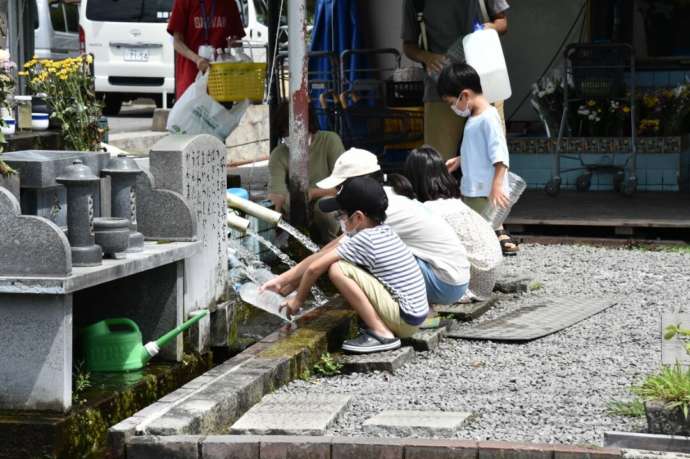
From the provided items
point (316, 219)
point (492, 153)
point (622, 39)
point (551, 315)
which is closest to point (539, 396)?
point (551, 315)

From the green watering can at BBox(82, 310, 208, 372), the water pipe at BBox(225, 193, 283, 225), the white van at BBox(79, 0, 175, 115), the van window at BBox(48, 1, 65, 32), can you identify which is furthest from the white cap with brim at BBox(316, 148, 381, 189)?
the van window at BBox(48, 1, 65, 32)

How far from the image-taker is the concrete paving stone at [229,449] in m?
5.05

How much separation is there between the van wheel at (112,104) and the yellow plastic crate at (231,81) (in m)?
11.1

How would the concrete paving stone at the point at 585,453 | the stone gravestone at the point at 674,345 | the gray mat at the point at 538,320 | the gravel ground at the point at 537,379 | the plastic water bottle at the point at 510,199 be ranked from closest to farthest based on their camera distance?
the concrete paving stone at the point at 585,453, the gravel ground at the point at 537,379, the stone gravestone at the point at 674,345, the gray mat at the point at 538,320, the plastic water bottle at the point at 510,199

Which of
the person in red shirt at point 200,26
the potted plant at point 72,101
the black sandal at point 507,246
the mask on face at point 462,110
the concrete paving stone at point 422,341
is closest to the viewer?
the concrete paving stone at point 422,341

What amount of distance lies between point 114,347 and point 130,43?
46.1 feet

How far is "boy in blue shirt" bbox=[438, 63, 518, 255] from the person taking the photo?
845 cm

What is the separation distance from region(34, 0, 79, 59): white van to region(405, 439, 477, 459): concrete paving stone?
14626 mm

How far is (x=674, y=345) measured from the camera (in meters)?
6.96

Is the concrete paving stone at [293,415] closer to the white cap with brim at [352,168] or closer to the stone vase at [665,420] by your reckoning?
the stone vase at [665,420]

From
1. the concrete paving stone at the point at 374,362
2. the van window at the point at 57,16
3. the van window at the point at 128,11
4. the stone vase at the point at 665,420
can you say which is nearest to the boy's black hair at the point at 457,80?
the concrete paving stone at the point at 374,362

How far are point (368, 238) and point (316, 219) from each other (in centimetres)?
262

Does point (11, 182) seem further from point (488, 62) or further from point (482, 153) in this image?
point (488, 62)

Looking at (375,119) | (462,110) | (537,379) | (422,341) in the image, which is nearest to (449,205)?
(462,110)
